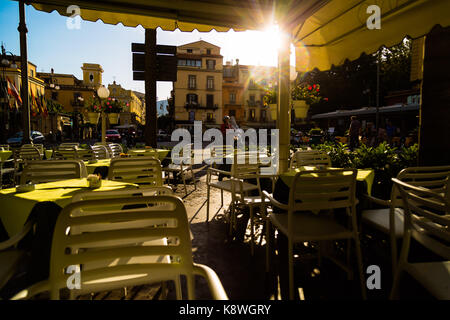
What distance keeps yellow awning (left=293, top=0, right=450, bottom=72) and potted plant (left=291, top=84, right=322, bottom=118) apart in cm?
34

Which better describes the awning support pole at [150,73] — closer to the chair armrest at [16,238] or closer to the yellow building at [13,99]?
the chair armrest at [16,238]

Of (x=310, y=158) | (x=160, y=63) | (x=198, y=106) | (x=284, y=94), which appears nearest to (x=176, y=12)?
(x=284, y=94)

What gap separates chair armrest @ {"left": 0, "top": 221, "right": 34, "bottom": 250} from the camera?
143 centimetres

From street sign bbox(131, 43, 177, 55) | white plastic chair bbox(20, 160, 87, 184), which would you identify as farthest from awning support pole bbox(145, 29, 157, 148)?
white plastic chair bbox(20, 160, 87, 184)

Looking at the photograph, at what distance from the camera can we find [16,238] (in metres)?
1.49

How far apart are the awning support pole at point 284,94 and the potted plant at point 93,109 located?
4911mm

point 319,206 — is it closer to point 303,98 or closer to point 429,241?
point 429,241

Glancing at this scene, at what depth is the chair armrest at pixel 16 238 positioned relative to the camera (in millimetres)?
1432

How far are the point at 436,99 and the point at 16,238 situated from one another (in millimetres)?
3719

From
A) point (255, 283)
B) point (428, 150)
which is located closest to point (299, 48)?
point (428, 150)

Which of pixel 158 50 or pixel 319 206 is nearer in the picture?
pixel 319 206

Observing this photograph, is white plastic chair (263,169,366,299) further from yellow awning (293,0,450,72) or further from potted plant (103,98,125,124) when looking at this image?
potted plant (103,98,125,124)

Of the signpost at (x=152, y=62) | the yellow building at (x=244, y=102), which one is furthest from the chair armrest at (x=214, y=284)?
the yellow building at (x=244, y=102)

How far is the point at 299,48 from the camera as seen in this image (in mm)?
4281
